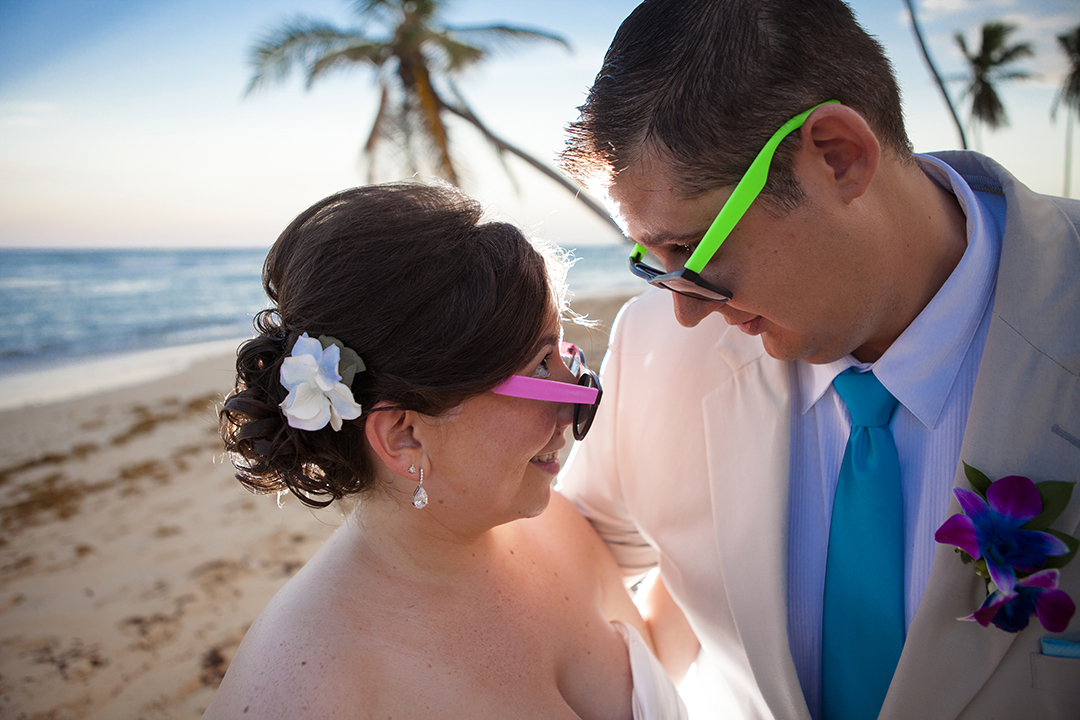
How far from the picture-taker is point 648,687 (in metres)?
2.16

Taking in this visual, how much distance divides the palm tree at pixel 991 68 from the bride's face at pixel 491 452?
42.8 meters

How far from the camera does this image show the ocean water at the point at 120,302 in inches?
680

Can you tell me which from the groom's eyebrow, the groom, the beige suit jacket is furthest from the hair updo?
the beige suit jacket

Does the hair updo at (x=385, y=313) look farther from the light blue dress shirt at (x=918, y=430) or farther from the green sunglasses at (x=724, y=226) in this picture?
the light blue dress shirt at (x=918, y=430)

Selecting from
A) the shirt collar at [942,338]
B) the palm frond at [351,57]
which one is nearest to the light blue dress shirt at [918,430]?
the shirt collar at [942,338]

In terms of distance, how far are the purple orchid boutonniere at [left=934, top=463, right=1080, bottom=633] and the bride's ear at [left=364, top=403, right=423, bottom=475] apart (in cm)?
146

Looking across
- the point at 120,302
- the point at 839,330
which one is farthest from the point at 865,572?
the point at 120,302

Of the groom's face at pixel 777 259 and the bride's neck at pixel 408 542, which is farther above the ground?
the groom's face at pixel 777 259

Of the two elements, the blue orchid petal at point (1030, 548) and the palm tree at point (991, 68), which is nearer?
the blue orchid petal at point (1030, 548)

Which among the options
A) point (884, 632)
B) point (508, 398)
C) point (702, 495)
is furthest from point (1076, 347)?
point (508, 398)

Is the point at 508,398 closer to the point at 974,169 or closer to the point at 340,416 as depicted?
the point at 340,416

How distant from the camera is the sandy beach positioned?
420cm

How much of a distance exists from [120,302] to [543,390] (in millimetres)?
27420

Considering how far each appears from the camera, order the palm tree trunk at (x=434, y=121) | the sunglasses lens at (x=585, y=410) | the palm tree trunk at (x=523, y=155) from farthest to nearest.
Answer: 1. the palm tree trunk at (x=434, y=121)
2. the palm tree trunk at (x=523, y=155)
3. the sunglasses lens at (x=585, y=410)
